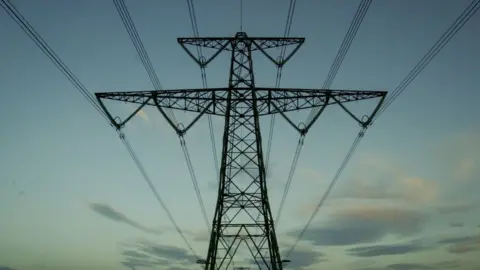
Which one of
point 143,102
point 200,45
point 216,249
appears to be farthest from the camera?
point 200,45

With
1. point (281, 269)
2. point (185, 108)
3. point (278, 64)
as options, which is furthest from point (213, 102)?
point (281, 269)

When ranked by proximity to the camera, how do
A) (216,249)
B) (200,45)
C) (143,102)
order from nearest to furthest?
(143,102) < (216,249) < (200,45)

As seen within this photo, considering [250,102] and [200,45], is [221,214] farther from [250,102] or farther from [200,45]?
[200,45]

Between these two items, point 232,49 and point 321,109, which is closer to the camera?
point 321,109

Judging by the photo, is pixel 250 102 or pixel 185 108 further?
pixel 250 102

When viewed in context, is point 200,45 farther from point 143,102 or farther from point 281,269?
point 281,269

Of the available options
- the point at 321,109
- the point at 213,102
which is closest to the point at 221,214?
the point at 213,102

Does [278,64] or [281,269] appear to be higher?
[278,64]

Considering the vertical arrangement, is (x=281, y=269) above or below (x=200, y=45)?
below

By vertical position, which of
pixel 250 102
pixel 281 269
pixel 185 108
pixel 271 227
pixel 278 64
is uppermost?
pixel 278 64
